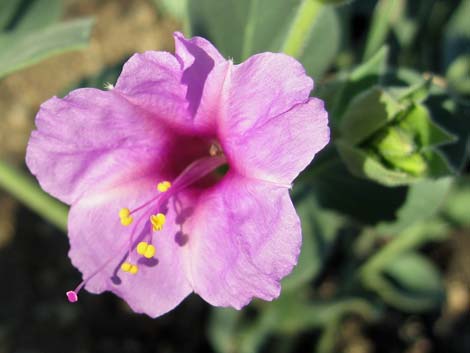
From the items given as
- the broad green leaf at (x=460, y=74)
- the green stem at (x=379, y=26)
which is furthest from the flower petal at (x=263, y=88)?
the broad green leaf at (x=460, y=74)

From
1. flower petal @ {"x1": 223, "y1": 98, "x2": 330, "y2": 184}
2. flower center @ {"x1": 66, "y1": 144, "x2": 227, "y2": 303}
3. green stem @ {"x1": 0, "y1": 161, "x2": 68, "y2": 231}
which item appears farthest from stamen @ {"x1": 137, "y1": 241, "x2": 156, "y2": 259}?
green stem @ {"x1": 0, "y1": 161, "x2": 68, "y2": 231}

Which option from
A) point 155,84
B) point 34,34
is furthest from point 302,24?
point 34,34

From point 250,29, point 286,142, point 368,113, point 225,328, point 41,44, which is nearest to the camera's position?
point 286,142

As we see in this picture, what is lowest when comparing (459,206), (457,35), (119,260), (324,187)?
(459,206)

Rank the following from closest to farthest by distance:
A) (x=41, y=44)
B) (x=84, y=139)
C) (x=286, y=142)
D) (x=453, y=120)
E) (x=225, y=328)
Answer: (x=286, y=142) < (x=84, y=139) < (x=41, y=44) < (x=453, y=120) < (x=225, y=328)

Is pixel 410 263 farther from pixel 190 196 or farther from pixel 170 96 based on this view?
pixel 170 96

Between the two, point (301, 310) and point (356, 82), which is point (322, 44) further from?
point (301, 310)

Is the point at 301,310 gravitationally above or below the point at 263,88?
below

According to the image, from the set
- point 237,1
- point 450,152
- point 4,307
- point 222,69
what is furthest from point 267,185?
point 4,307

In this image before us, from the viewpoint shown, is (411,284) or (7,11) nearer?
(7,11)
